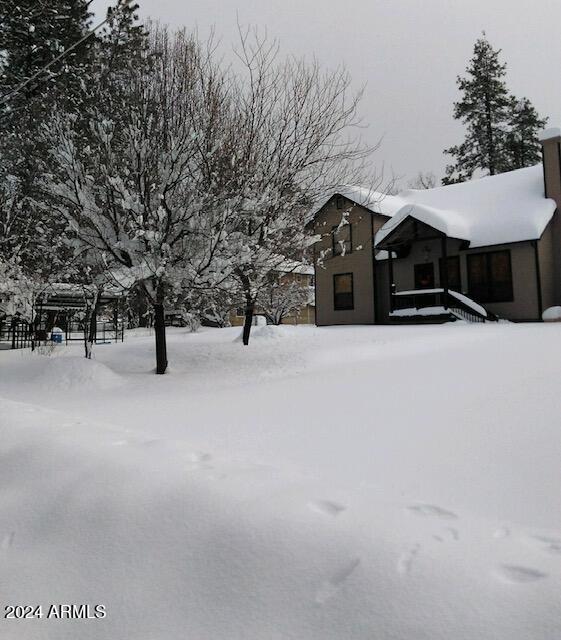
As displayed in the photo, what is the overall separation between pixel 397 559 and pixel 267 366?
7405 mm

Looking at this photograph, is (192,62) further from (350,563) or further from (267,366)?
(350,563)

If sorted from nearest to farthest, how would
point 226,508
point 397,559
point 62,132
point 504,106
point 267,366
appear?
1. point 397,559
2. point 226,508
3. point 62,132
4. point 267,366
5. point 504,106

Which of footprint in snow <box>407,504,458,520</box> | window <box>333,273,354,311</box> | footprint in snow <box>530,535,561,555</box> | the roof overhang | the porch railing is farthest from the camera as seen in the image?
window <box>333,273,354,311</box>

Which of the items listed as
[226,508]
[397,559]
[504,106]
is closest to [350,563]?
[397,559]

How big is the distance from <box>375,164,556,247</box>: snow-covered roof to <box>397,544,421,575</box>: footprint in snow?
52.8ft

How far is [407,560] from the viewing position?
202cm

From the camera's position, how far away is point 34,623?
2.09 m

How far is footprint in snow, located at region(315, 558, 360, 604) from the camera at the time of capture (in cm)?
192

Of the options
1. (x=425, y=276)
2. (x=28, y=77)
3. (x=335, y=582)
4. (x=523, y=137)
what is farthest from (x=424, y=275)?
(x=523, y=137)

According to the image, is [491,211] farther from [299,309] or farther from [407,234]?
[299,309]

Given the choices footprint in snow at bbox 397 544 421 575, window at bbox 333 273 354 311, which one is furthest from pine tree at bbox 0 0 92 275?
window at bbox 333 273 354 311

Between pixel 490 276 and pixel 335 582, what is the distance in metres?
17.2

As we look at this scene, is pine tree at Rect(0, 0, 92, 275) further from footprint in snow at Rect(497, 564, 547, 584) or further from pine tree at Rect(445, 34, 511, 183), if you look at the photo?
pine tree at Rect(445, 34, 511, 183)

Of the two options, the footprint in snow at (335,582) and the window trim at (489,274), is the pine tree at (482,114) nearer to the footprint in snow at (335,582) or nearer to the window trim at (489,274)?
the window trim at (489,274)
